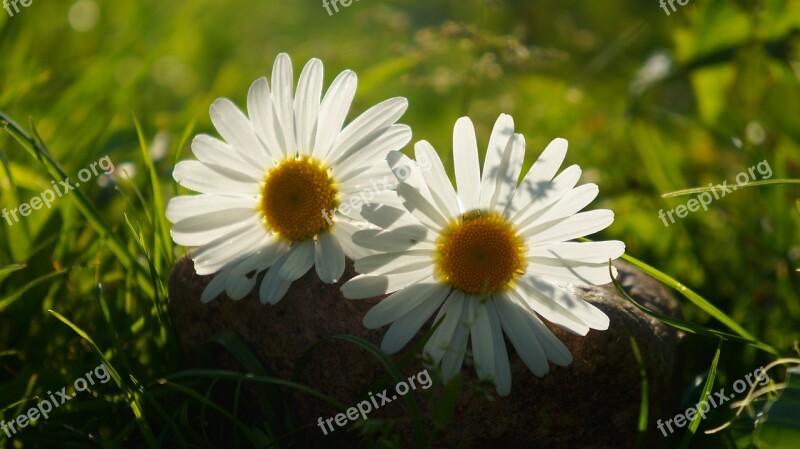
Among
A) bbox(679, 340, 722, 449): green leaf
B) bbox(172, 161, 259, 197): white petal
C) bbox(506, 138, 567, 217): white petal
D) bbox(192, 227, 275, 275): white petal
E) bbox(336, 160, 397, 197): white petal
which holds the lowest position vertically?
bbox(679, 340, 722, 449): green leaf

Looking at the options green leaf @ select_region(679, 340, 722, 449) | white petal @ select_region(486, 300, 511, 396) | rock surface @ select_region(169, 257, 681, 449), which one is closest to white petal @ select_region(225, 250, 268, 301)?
rock surface @ select_region(169, 257, 681, 449)

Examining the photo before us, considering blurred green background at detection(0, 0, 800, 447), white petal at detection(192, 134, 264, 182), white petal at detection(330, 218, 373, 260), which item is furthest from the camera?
blurred green background at detection(0, 0, 800, 447)

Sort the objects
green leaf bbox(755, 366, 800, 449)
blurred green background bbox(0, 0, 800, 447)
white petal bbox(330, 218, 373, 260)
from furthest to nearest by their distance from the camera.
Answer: blurred green background bbox(0, 0, 800, 447)
white petal bbox(330, 218, 373, 260)
green leaf bbox(755, 366, 800, 449)

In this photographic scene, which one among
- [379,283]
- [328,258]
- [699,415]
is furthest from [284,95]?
[699,415]

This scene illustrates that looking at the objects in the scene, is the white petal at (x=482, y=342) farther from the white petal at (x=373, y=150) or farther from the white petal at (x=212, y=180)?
the white petal at (x=212, y=180)

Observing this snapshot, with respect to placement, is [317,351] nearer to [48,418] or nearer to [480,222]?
[480,222]

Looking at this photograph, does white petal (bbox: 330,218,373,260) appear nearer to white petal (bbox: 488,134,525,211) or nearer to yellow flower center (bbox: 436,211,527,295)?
yellow flower center (bbox: 436,211,527,295)

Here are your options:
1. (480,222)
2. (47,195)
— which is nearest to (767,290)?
(480,222)

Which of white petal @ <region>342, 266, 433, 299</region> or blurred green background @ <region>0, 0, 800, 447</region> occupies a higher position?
blurred green background @ <region>0, 0, 800, 447</region>
